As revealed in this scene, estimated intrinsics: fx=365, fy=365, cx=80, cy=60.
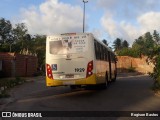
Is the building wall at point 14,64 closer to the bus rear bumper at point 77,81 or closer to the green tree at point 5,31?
the bus rear bumper at point 77,81

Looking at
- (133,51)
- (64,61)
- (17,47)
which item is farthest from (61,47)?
(133,51)

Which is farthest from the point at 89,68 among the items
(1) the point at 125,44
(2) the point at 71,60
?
(1) the point at 125,44

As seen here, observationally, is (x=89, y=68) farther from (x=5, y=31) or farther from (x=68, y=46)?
(x=5, y=31)

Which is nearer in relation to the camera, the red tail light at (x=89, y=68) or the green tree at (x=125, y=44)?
the red tail light at (x=89, y=68)

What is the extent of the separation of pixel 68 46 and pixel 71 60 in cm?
75

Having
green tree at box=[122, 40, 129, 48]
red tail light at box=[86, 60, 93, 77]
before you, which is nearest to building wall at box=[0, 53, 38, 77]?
red tail light at box=[86, 60, 93, 77]

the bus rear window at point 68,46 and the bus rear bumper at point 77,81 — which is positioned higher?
the bus rear window at point 68,46

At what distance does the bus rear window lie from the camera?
59.5ft

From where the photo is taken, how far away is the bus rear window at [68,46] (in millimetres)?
18125

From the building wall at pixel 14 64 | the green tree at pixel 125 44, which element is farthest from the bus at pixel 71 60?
the green tree at pixel 125 44

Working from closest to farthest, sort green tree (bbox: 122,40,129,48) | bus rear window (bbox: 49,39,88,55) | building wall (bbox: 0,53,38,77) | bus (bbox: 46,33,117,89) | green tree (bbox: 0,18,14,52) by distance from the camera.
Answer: bus (bbox: 46,33,117,89), bus rear window (bbox: 49,39,88,55), building wall (bbox: 0,53,38,77), green tree (bbox: 0,18,14,52), green tree (bbox: 122,40,129,48)

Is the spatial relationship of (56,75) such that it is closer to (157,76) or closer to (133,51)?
(157,76)

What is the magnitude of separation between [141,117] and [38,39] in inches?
2679

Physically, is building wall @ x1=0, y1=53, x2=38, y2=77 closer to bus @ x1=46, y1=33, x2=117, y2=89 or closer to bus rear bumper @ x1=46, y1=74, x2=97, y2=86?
bus @ x1=46, y1=33, x2=117, y2=89
